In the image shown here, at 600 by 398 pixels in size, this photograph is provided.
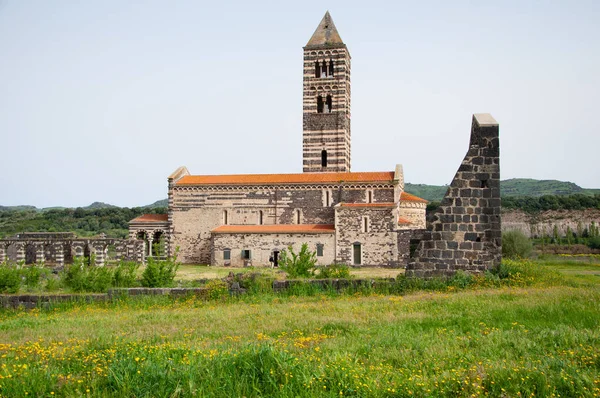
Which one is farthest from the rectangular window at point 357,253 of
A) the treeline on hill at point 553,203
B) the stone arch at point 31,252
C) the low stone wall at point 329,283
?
the treeline on hill at point 553,203

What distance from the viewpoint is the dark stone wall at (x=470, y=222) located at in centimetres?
1266

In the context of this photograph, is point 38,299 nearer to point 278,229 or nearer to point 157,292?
point 157,292

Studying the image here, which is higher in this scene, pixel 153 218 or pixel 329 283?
pixel 153 218

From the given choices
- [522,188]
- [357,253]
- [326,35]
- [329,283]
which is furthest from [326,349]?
[522,188]

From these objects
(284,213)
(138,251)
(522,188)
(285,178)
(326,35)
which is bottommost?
(138,251)

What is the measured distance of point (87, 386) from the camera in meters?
5.36

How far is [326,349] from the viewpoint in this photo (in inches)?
263

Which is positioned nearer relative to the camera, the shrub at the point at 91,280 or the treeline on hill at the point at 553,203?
the shrub at the point at 91,280

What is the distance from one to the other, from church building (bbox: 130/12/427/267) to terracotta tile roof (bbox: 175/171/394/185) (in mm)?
75

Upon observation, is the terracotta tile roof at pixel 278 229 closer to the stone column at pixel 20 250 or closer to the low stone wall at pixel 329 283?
the stone column at pixel 20 250

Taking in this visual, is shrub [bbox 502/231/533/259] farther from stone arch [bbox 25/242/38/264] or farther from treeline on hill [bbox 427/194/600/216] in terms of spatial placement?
stone arch [bbox 25/242/38/264]

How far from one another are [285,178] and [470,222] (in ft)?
97.2

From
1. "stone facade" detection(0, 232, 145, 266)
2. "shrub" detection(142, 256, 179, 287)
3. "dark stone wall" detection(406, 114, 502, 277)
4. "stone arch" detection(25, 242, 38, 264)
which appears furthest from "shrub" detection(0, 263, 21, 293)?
"stone arch" detection(25, 242, 38, 264)

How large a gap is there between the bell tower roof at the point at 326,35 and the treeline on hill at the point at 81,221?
39859 millimetres
